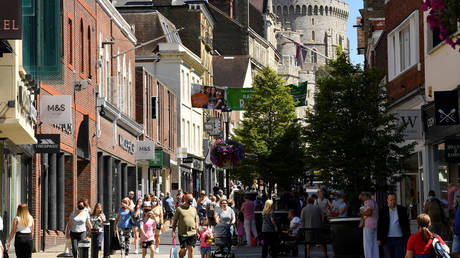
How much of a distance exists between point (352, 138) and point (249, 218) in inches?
295

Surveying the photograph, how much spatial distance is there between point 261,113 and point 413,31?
21369 mm

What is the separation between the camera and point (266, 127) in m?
51.7

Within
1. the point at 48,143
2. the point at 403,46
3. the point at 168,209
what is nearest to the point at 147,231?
the point at 48,143

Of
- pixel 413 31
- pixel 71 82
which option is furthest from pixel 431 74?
pixel 71 82

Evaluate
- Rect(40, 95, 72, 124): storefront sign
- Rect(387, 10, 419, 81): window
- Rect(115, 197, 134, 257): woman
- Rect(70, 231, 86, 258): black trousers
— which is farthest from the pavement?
Rect(387, 10, 419, 81): window

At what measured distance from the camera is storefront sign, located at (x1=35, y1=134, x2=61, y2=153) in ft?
91.2

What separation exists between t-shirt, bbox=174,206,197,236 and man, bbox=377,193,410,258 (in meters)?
5.12

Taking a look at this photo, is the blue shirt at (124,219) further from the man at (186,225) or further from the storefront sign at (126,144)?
the storefront sign at (126,144)

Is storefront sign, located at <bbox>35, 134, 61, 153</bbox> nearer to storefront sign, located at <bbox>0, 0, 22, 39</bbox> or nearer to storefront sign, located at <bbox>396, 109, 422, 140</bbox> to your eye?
storefront sign, located at <bbox>0, 0, 22, 39</bbox>

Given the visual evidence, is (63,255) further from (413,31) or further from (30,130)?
(413,31)

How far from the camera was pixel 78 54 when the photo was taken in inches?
1422

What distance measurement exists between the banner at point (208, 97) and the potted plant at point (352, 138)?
84.7ft

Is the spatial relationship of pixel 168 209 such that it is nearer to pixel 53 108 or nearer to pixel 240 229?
pixel 240 229

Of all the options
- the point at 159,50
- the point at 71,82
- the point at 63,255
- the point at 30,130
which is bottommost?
the point at 63,255
